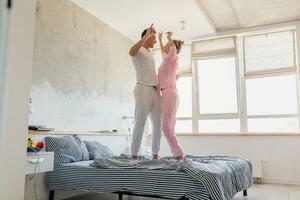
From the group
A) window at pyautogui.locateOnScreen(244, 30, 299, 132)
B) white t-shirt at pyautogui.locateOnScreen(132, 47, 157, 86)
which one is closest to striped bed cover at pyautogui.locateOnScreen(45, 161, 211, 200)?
white t-shirt at pyautogui.locateOnScreen(132, 47, 157, 86)

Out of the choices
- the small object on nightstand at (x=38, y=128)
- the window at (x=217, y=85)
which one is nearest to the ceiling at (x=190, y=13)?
the window at (x=217, y=85)

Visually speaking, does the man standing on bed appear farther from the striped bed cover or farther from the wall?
the wall

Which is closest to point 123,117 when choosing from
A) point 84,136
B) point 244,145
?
point 84,136

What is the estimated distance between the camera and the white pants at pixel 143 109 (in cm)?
277

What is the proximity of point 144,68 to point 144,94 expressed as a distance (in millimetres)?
288

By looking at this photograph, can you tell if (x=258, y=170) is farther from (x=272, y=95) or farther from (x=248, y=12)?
(x=248, y=12)

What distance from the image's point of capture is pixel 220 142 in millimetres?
5031

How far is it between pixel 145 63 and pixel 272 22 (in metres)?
3.27

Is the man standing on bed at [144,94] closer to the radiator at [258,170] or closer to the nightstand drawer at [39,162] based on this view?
the nightstand drawer at [39,162]

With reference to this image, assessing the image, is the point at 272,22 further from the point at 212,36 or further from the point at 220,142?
the point at 220,142

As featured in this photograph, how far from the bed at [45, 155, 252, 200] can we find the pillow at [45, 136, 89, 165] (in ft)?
0.42

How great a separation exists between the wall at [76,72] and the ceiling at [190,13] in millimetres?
293

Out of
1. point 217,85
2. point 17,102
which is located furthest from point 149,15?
point 17,102

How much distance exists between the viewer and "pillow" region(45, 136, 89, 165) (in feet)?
9.85
